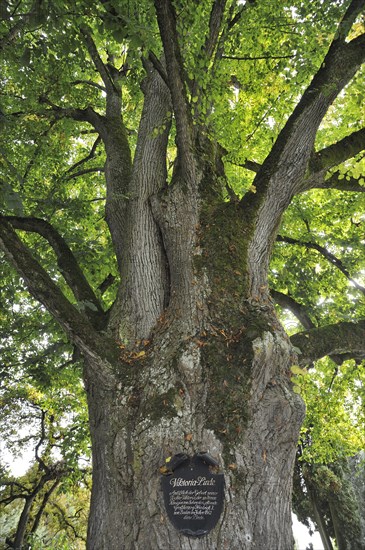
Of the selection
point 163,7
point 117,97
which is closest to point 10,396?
point 117,97

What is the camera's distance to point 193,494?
256 cm

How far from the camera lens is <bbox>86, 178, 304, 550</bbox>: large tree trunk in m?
2.54

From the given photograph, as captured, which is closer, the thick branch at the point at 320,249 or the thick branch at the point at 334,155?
the thick branch at the point at 334,155

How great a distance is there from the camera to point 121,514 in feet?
8.80

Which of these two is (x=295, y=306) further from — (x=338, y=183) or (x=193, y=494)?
(x=193, y=494)

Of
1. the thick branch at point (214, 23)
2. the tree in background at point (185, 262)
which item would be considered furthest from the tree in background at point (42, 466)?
the thick branch at point (214, 23)

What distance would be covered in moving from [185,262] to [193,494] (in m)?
1.99

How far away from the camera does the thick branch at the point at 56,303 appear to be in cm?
324

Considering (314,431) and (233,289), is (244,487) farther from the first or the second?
(314,431)

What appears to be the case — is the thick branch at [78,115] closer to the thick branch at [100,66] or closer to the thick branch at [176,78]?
the thick branch at [100,66]

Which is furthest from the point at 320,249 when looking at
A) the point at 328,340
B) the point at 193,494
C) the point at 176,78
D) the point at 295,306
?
the point at 193,494

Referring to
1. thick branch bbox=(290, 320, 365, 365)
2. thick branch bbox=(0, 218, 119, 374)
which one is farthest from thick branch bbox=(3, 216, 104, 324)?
thick branch bbox=(290, 320, 365, 365)

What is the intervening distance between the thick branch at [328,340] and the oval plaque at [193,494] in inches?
69.2

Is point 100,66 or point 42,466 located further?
point 42,466
